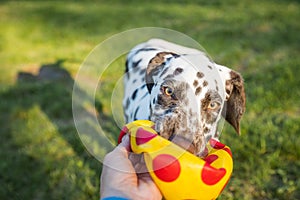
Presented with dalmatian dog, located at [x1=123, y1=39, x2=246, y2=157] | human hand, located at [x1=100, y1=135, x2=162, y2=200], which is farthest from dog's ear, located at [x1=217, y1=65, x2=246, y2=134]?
human hand, located at [x1=100, y1=135, x2=162, y2=200]

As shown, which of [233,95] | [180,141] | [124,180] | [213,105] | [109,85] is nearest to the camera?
[124,180]

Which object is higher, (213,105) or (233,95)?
(213,105)

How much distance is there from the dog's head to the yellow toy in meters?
0.20

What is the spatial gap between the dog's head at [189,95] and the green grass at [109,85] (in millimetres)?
1544

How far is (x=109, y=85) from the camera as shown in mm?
8328

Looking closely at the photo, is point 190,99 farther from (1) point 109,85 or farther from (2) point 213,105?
(1) point 109,85

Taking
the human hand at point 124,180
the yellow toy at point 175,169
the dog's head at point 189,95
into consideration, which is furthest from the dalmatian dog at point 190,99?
the human hand at point 124,180

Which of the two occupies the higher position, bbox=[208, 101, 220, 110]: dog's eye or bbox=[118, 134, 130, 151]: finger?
bbox=[208, 101, 220, 110]: dog's eye

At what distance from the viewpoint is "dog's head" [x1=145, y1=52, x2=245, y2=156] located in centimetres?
326

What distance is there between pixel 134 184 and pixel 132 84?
9.06 ft

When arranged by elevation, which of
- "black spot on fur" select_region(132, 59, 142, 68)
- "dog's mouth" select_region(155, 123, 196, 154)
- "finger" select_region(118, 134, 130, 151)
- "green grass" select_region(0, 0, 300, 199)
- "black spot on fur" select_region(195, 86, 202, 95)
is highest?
"black spot on fur" select_region(195, 86, 202, 95)

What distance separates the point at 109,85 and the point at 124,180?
18.2 feet

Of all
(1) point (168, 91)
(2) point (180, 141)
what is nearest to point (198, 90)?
(1) point (168, 91)

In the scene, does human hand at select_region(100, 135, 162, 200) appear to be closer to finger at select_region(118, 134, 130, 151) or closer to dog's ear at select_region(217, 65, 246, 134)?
finger at select_region(118, 134, 130, 151)
